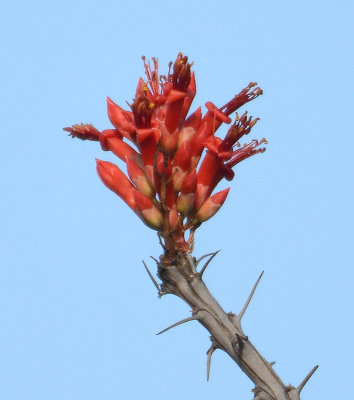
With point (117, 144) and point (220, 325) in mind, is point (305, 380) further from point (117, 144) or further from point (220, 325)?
point (117, 144)

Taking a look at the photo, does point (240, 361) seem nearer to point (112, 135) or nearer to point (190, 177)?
point (190, 177)

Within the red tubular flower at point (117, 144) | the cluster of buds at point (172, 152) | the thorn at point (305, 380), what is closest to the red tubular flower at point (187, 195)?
the cluster of buds at point (172, 152)

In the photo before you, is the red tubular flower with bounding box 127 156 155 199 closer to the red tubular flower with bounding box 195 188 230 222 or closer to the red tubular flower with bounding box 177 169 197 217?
the red tubular flower with bounding box 177 169 197 217

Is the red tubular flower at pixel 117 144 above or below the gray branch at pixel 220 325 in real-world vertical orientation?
above

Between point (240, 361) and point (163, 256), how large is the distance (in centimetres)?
89

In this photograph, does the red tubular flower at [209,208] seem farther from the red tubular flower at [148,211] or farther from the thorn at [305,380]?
the thorn at [305,380]

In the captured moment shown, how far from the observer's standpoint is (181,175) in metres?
5.27

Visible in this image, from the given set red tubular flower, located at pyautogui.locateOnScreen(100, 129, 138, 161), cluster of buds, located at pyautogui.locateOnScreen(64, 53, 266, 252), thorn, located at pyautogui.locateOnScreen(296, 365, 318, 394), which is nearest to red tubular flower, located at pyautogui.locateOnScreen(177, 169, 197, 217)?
cluster of buds, located at pyautogui.locateOnScreen(64, 53, 266, 252)

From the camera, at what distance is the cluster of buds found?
206 inches

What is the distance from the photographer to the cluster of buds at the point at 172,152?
524 centimetres

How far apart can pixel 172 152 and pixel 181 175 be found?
175mm

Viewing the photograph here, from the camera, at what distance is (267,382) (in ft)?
16.5

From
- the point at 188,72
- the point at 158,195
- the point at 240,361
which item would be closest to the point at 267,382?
the point at 240,361

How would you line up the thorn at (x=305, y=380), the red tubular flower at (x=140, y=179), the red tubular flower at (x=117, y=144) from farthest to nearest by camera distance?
the red tubular flower at (x=117, y=144) → the red tubular flower at (x=140, y=179) → the thorn at (x=305, y=380)
